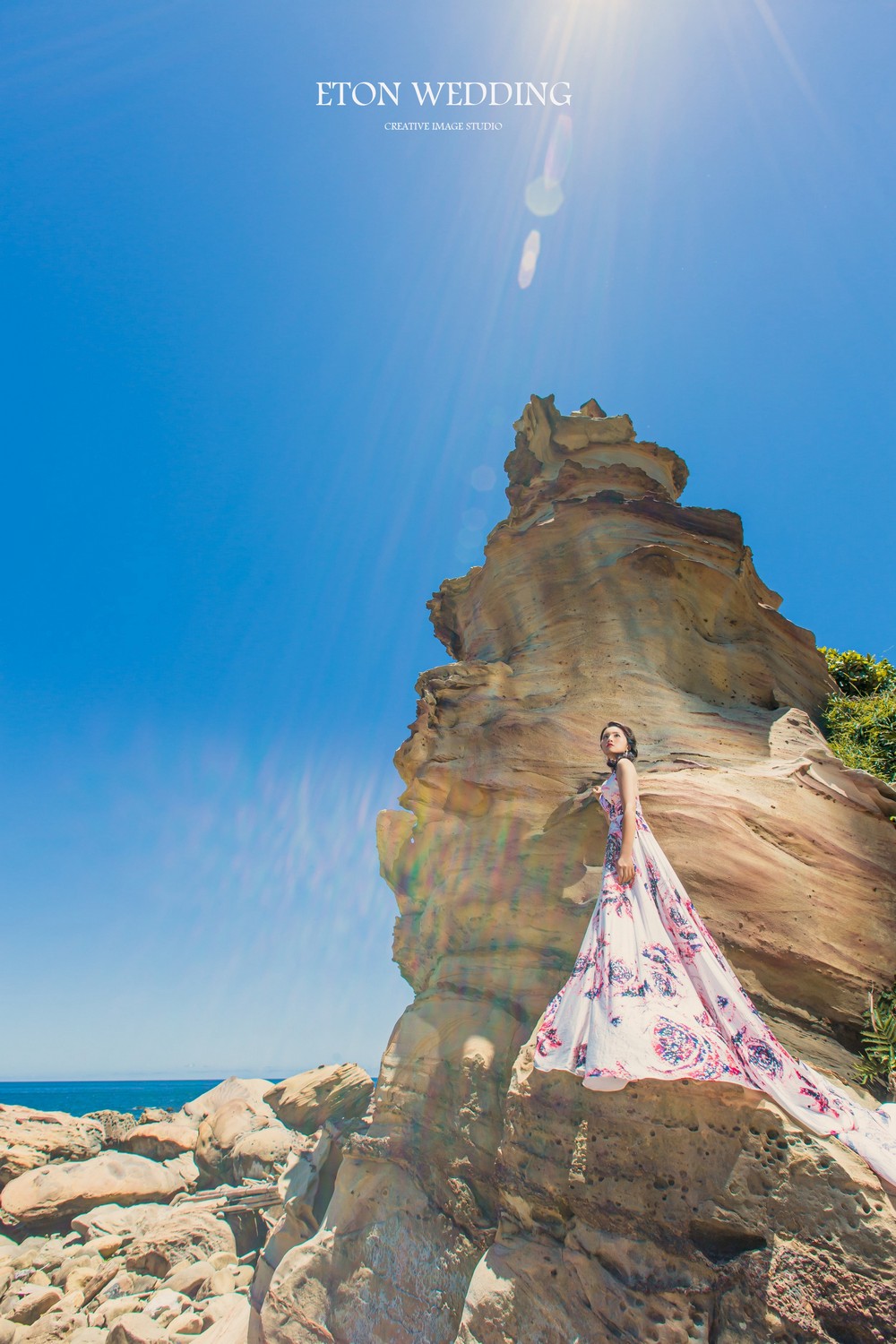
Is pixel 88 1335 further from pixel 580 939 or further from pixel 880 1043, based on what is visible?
pixel 880 1043

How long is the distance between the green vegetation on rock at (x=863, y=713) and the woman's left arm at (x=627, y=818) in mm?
3218

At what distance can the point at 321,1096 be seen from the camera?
21234mm

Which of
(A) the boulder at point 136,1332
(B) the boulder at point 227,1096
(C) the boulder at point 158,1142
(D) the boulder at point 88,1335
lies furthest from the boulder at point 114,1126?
(A) the boulder at point 136,1332

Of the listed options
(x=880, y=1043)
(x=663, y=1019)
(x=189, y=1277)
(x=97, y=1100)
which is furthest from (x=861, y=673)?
(x=97, y=1100)

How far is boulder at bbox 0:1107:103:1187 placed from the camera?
53.9ft

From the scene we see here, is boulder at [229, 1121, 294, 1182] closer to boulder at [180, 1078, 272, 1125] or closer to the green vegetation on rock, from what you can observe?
boulder at [180, 1078, 272, 1125]

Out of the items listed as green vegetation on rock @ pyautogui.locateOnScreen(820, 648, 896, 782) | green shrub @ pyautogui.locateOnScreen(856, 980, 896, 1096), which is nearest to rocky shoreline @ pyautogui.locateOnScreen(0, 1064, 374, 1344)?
green shrub @ pyautogui.locateOnScreen(856, 980, 896, 1096)

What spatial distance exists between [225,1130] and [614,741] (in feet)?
71.0

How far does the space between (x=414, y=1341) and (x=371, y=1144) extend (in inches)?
61.0

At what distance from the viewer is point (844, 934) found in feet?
17.0

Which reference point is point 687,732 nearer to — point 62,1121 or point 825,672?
point 825,672

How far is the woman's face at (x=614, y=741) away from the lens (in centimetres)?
521

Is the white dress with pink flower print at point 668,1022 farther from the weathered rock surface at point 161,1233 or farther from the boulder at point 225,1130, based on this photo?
the boulder at point 225,1130

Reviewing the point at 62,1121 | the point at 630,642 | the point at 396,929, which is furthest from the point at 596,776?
the point at 62,1121
